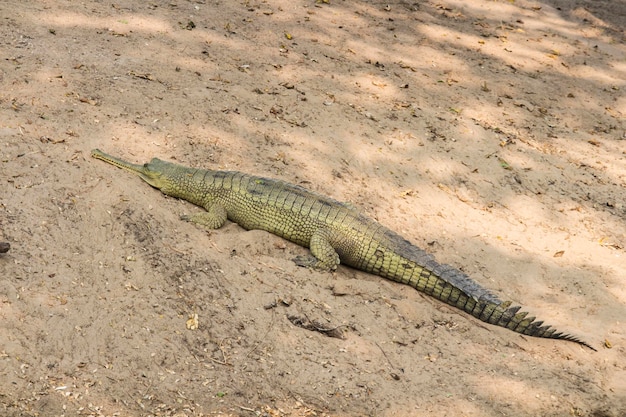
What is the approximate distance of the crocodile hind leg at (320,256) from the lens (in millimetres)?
5906

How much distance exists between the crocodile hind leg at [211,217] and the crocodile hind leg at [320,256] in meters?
0.78

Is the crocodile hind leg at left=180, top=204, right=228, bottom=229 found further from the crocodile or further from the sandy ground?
the sandy ground

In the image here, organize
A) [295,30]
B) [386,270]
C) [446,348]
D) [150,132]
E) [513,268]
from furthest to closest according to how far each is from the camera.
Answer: [295,30] → [150,132] → [513,268] → [386,270] → [446,348]

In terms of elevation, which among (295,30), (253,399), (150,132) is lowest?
(253,399)

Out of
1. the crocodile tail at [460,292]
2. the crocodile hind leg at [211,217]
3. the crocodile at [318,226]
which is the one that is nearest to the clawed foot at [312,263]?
the crocodile at [318,226]

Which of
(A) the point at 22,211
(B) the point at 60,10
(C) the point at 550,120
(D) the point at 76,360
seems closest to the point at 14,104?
(A) the point at 22,211

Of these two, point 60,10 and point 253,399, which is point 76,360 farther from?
point 60,10

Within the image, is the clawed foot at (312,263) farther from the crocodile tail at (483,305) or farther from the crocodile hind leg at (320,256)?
the crocodile tail at (483,305)

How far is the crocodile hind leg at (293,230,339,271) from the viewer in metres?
5.91

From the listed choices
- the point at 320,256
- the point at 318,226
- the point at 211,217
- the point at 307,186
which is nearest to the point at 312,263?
the point at 320,256

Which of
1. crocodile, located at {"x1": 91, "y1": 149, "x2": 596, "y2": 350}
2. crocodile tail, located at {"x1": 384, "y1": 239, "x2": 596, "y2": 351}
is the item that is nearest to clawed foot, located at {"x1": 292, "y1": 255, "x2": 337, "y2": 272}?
crocodile, located at {"x1": 91, "y1": 149, "x2": 596, "y2": 350}

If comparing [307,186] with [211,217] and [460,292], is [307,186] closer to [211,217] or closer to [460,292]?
[211,217]

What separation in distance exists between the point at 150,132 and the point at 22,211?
187 centimetres

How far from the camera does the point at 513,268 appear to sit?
646 cm
